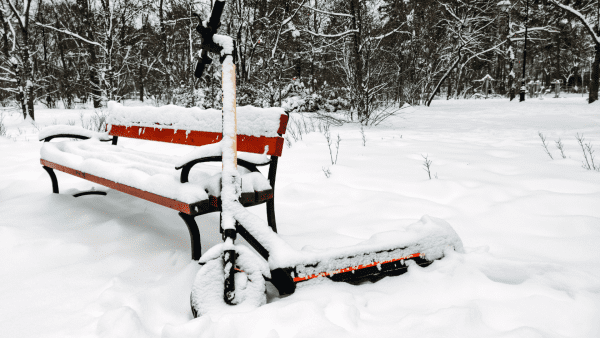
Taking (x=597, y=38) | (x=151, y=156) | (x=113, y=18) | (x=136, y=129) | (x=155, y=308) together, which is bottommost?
(x=155, y=308)

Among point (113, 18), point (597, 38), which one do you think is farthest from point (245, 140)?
point (597, 38)

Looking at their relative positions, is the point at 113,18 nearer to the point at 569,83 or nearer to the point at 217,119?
the point at 217,119

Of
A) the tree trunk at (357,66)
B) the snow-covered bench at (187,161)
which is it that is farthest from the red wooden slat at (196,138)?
the tree trunk at (357,66)

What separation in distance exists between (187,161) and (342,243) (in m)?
1.03

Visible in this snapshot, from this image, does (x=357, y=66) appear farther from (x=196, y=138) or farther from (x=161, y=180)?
(x=161, y=180)

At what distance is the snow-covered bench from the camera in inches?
67.6

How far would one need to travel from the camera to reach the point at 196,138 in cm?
247

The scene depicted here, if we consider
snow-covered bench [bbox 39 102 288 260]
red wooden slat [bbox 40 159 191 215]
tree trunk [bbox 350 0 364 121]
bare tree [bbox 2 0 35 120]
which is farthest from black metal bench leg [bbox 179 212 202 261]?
bare tree [bbox 2 0 35 120]

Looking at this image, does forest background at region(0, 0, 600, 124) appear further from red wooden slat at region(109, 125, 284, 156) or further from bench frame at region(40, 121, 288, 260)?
bench frame at region(40, 121, 288, 260)

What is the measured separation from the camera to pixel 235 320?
51.4 inches

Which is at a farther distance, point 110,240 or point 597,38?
point 597,38

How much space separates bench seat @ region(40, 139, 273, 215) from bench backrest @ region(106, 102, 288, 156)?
0.15m

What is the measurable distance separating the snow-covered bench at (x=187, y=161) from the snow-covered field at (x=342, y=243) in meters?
0.37

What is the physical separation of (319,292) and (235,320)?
15.4 inches
